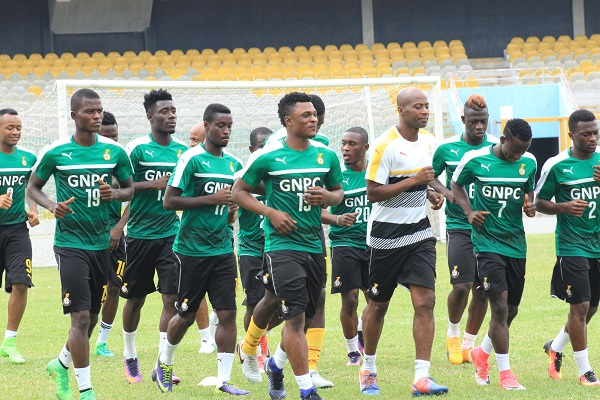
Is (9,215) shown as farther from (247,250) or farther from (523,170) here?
(523,170)

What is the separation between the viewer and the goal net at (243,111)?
19906 millimetres

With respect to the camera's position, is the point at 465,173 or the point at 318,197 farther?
the point at 465,173

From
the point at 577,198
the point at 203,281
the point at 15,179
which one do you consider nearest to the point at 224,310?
the point at 203,281

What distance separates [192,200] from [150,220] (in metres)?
1.34

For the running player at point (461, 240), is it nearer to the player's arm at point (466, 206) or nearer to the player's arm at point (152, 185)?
the player's arm at point (466, 206)

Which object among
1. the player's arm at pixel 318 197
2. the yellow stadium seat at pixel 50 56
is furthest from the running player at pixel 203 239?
the yellow stadium seat at pixel 50 56

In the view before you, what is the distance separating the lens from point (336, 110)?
2117 cm

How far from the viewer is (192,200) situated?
27.6 feet

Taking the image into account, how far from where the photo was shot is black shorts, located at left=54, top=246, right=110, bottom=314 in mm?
7852

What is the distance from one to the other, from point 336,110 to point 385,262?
12947mm

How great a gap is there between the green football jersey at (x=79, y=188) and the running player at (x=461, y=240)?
3512mm

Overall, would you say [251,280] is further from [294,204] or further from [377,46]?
[377,46]

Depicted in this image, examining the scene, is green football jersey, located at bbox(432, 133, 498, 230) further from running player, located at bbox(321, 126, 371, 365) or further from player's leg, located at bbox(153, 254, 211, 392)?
player's leg, located at bbox(153, 254, 211, 392)

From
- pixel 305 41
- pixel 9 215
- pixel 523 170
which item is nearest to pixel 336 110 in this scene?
pixel 9 215
